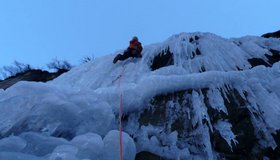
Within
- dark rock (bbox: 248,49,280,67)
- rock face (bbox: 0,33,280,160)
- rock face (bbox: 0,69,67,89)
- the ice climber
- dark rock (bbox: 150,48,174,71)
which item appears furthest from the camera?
rock face (bbox: 0,69,67,89)

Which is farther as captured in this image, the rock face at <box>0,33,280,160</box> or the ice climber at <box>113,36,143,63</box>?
the ice climber at <box>113,36,143,63</box>

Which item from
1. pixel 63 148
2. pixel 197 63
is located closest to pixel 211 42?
pixel 197 63

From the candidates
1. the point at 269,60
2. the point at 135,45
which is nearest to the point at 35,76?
the point at 135,45

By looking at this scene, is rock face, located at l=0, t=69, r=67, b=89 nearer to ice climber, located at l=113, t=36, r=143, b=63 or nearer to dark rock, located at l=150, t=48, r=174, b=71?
ice climber, located at l=113, t=36, r=143, b=63

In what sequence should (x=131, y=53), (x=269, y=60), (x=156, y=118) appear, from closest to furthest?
1. (x=156, y=118)
2. (x=269, y=60)
3. (x=131, y=53)

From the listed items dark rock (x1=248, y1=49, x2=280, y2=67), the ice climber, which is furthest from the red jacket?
dark rock (x1=248, y1=49, x2=280, y2=67)

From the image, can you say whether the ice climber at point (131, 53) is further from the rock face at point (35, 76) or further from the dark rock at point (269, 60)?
the dark rock at point (269, 60)

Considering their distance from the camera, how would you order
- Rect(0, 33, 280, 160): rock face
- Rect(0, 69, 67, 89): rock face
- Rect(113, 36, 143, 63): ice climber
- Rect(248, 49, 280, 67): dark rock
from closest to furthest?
Rect(0, 33, 280, 160): rock face → Rect(248, 49, 280, 67): dark rock → Rect(113, 36, 143, 63): ice climber → Rect(0, 69, 67, 89): rock face

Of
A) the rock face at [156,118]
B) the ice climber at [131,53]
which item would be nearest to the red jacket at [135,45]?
the ice climber at [131,53]

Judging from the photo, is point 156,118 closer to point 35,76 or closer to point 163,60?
point 163,60

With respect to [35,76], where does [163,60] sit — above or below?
below

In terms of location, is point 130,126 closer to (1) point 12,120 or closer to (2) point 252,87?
(1) point 12,120

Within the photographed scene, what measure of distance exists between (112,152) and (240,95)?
2.83 meters

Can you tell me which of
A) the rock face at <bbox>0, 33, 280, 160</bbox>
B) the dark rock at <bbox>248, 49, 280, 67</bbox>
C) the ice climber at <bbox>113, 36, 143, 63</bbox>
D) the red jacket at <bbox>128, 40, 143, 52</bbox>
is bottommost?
the rock face at <bbox>0, 33, 280, 160</bbox>
